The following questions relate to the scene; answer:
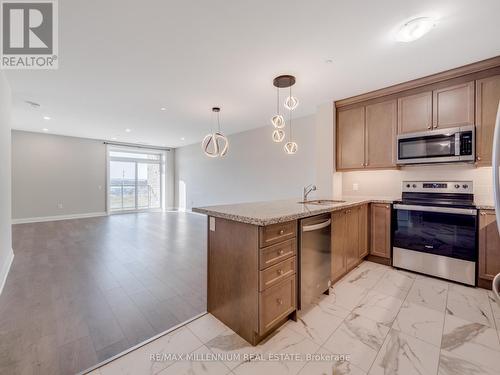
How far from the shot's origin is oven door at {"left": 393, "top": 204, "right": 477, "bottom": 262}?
2.55m

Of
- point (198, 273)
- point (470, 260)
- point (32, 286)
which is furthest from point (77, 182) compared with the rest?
point (470, 260)

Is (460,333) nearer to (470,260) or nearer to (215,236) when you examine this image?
(470,260)

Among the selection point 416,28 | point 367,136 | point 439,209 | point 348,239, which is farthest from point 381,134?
point 348,239

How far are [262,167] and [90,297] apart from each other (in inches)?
172

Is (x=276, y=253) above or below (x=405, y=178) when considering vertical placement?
below

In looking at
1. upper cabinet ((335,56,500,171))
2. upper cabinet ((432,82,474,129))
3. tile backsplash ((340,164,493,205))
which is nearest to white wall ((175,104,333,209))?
upper cabinet ((335,56,500,171))

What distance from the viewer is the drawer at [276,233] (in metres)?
1.66

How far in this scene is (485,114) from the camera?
260 cm

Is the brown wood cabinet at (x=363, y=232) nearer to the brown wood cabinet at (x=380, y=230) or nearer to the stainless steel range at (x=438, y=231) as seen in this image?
the brown wood cabinet at (x=380, y=230)

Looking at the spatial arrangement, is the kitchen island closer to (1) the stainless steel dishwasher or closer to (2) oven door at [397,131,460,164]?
(1) the stainless steel dishwasher

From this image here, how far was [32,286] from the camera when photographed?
2.64 meters

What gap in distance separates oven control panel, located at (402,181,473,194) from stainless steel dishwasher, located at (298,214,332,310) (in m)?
1.86

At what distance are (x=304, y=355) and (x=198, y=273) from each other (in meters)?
1.78

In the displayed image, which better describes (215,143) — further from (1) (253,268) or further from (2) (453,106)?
(2) (453,106)
